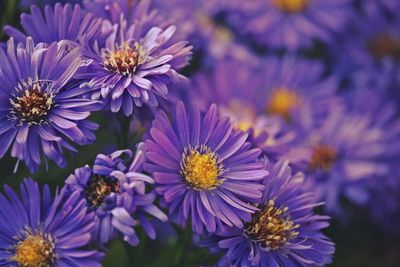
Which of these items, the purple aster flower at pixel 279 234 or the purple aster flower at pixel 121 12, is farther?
the purple aster flower at pixel 121 12

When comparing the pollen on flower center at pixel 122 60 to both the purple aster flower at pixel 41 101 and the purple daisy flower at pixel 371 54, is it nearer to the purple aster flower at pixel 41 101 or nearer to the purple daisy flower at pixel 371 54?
the purple aster flower at pixel 41 101

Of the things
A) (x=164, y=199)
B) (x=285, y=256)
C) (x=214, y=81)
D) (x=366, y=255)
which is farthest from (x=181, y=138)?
(x=366, y=255)

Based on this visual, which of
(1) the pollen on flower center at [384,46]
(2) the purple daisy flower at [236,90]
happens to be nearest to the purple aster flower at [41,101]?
(2) the purple daisy flower at [236,90]

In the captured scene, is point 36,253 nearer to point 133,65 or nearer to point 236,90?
point 133,65

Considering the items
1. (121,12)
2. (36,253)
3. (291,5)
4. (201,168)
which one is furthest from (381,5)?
(36,253)

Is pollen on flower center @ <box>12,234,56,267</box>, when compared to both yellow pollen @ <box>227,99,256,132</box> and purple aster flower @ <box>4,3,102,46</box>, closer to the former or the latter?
purple aster flower @ <box>4,3,102,46</box>

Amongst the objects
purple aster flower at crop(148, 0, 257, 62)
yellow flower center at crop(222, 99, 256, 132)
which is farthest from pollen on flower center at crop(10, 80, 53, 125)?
purple aster flower at crop(148, 0, 257, 62)
